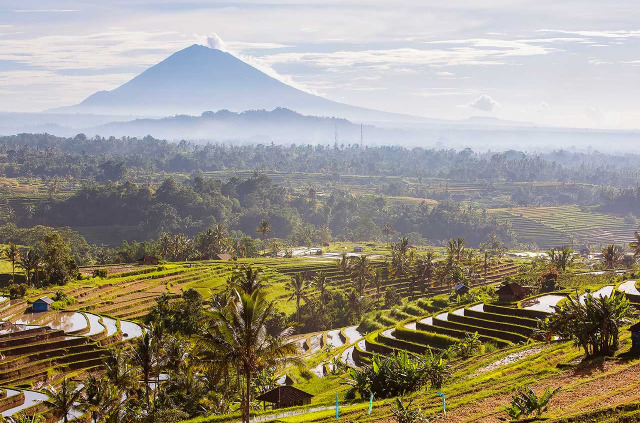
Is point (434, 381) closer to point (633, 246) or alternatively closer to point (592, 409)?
point (592, 409)

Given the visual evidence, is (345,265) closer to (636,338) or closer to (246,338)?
(636,338)

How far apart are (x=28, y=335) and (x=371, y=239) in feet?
364

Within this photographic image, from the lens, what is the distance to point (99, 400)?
32.3m

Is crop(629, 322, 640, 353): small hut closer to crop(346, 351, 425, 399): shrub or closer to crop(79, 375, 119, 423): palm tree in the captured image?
crop(346, 351, 425, 399): shrub

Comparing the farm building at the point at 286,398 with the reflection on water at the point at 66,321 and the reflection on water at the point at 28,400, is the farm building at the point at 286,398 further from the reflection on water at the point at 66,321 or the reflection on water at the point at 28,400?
the reflection on water at the point at 66,321

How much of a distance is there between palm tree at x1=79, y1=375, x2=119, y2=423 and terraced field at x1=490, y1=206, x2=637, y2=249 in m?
135

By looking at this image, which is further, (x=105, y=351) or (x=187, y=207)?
(x=187, y=207)

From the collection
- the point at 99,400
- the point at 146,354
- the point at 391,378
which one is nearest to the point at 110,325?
the point at 146,354

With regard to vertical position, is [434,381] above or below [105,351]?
above

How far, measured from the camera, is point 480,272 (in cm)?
9269

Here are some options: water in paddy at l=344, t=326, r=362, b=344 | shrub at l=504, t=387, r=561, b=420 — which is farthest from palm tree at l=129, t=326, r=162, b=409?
water in paddy at l=344, t=326, r=362, b=344

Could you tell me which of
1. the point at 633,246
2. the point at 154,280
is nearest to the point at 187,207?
the point at 154,280

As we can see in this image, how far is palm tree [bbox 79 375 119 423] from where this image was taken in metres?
31.9

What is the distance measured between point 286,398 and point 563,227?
149m
